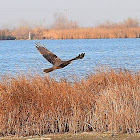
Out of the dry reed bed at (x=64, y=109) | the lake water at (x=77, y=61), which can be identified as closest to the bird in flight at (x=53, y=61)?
the dry reed bed at (x=64, y=109)

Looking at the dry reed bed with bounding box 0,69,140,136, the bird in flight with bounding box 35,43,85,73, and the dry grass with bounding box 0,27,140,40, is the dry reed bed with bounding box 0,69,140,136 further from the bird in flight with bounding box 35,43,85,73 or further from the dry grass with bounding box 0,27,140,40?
the dry grass with bounding box 0,27,140,40

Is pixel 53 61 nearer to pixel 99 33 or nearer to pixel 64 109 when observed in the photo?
pixel 64 109

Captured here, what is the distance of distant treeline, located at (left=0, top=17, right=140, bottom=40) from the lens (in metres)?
38.2

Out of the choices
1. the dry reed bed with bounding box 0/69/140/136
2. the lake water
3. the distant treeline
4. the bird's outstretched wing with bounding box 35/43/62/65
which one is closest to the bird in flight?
the bird's outstretched wing with bounding box 35/43/62/65

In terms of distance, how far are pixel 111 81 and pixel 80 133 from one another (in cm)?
136

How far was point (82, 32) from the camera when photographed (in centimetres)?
3878

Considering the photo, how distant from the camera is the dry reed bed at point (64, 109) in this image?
595 cm

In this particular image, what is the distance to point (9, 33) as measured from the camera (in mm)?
43094

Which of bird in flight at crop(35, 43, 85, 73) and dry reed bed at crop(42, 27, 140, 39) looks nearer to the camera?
bird in flight at crop(35, 43, 85, 73)

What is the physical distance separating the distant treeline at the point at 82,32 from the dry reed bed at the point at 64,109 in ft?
104

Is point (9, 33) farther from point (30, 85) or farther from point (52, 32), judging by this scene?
point (30, 85)

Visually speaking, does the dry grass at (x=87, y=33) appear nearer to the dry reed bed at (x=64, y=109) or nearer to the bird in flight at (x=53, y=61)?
the dry reed bed at (x=64, y=109)

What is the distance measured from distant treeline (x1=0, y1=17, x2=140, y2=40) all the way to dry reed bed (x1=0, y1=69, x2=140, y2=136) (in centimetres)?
3181

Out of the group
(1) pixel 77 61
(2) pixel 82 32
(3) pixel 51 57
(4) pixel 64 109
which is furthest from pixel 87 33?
(3) pixel 51 57
